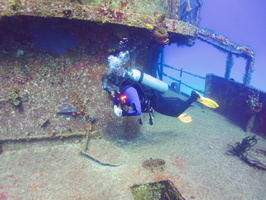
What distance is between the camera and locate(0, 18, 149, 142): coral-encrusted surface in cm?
373

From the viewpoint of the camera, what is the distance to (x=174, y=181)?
11.5 ft

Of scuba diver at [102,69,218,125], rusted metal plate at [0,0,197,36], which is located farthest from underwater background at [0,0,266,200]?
scuba diver at [102,69,218,125]

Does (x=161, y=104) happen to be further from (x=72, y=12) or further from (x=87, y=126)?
(x=72, y=12)

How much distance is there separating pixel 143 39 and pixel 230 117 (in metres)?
5.35

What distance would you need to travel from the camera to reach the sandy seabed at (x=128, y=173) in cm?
316

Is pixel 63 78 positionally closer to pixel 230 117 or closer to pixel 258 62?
pixel 230 117

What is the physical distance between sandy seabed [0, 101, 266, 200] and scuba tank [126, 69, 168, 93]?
1607 mm

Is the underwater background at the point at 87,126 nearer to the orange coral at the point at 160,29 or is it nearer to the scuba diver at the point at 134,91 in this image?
the orange coral at the point at 160,29

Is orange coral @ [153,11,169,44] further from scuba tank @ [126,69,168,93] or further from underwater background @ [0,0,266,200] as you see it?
scuba tank @ [126,69,168,93]

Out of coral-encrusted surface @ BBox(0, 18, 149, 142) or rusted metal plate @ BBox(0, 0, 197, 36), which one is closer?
rusted metal plate @ BBox(0, 0, 197, 36)

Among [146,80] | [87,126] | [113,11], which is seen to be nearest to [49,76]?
[87,126]

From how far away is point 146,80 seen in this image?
4172 millimetres

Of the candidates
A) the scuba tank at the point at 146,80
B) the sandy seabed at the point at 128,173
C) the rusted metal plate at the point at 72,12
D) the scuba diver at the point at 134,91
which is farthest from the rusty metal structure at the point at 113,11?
the sandy seabed at the point at 128,173

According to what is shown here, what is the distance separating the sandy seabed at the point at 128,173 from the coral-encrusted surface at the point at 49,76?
2.21ft
